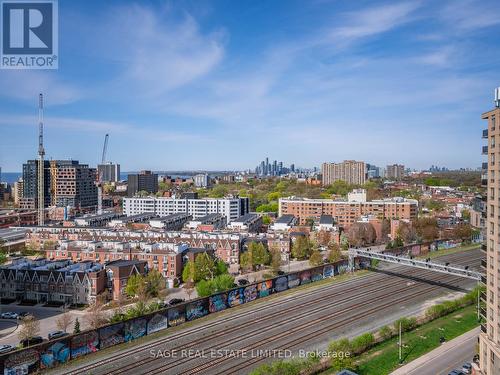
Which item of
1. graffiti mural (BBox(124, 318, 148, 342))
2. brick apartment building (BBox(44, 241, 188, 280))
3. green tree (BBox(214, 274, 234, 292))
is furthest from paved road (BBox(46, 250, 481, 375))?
brick apartment building (BBox(44, 241, 188, 280))

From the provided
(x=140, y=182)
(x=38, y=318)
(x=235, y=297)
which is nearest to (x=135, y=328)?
(x=235, y=297)

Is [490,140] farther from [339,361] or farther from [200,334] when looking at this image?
[200,334]

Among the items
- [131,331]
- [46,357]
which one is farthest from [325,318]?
[46,357]

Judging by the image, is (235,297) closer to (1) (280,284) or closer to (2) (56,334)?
(1) (280,284)

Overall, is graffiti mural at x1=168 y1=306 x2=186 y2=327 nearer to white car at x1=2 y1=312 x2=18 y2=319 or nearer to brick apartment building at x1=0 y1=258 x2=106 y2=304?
brick apartment building at x1=0 y1=258 x2=106 y2=304

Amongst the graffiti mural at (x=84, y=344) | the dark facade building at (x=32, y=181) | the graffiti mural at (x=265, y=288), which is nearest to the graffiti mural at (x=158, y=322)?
the graffiti mural at (x=84, y=344)

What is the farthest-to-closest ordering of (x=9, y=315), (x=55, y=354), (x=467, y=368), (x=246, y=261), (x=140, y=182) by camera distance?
1. (x=140, y=182)
2. (x=246, y=261)
3. (x=9, y=315)
4. (x=55, y=354)
5. (x=467, y=368)

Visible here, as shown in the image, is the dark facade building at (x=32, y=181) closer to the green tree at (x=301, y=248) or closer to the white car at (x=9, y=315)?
the green tree at (x=301, y=248)
